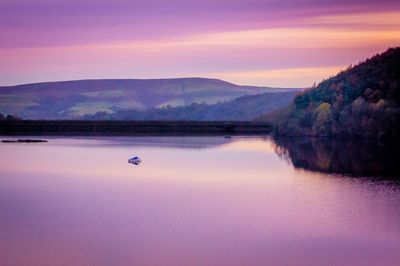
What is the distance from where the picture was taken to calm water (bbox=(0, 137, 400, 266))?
27922 millimetres

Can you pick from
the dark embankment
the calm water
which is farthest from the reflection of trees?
the dark embankment

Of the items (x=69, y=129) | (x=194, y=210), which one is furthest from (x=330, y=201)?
(x=69, y=129)

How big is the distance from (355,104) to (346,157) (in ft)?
116

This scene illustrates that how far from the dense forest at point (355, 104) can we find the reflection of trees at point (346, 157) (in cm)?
593

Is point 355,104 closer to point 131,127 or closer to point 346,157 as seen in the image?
point 346,157

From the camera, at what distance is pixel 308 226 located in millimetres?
33438

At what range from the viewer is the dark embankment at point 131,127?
480 feet

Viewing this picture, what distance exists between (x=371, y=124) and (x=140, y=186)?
57.9m

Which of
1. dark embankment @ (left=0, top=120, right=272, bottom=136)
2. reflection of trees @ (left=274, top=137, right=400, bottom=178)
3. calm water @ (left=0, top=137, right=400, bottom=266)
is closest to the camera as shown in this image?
calm water @ (left=0, top=137, right=400, bottom=266)

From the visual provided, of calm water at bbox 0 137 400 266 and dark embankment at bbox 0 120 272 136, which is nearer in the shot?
calm water at bbox 0 137 400 266

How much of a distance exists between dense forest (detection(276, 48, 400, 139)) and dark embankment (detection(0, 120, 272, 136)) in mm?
17145

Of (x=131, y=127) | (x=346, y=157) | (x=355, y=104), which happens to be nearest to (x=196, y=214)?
(x=346, y=157)

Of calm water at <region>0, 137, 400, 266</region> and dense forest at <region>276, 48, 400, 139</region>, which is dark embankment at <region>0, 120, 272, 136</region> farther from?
calm water at <region>0, 137, 400, 266</region>

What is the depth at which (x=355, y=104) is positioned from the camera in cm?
10550
